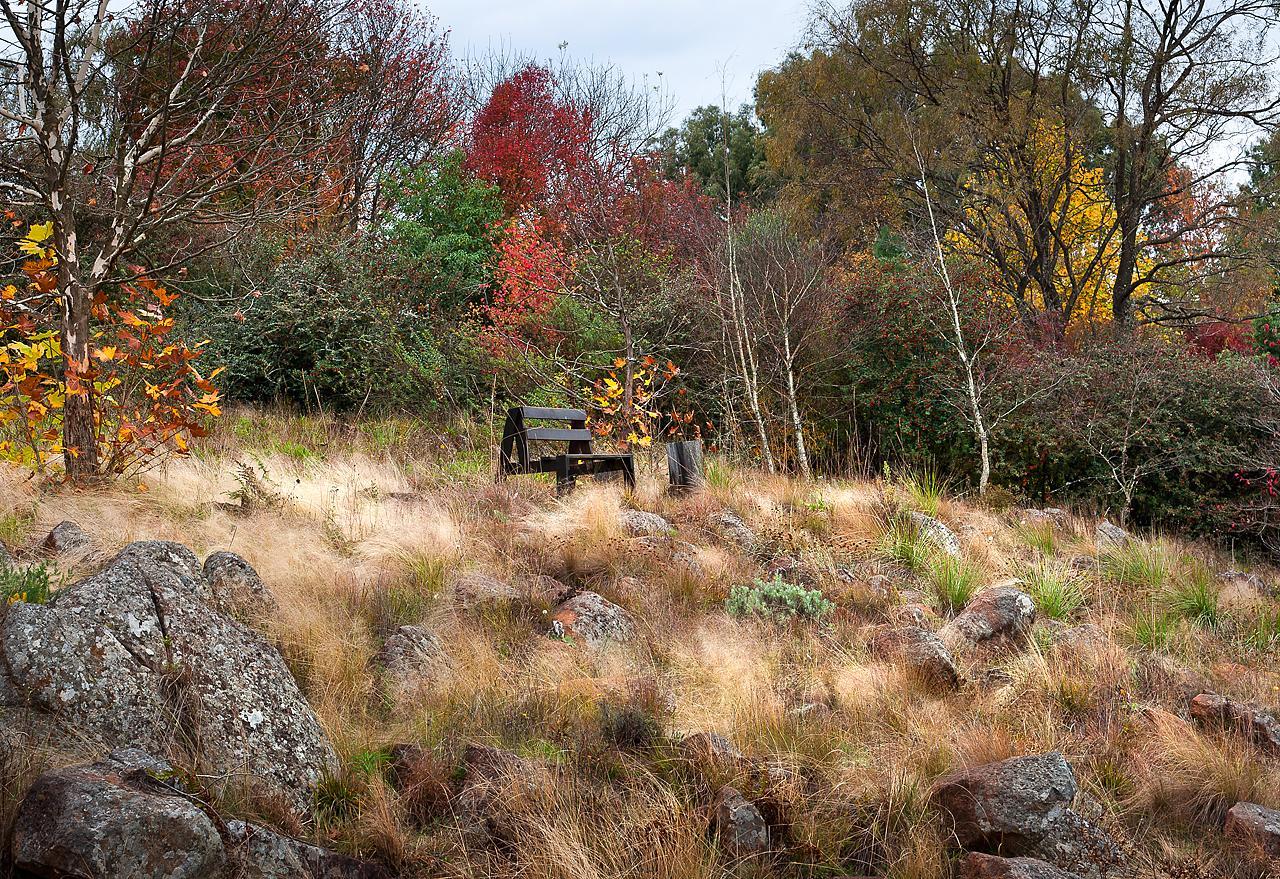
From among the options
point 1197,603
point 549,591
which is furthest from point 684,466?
point 1197,603

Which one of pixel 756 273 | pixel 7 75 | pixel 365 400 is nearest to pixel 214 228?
pixel 365 400

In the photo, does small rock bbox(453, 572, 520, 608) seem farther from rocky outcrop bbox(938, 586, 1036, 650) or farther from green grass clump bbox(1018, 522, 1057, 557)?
green grass clump bbox(1018, 522, 1057, 557)

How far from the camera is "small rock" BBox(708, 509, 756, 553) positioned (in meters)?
6.36

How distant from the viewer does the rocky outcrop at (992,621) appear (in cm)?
498

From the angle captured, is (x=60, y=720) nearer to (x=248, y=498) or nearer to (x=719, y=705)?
(x=719, y=705)

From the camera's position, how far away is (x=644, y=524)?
20.6 ft

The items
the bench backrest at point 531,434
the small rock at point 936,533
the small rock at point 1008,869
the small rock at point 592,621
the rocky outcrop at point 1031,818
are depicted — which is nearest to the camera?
the small rock at point 1008,869

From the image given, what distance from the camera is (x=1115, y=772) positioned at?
12.4 ft

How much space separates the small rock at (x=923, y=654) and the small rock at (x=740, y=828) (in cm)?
153

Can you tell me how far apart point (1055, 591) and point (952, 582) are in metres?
0.62

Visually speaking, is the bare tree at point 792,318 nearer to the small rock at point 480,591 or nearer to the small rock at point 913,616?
the small rock at point 913,616

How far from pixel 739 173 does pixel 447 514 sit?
23.6m

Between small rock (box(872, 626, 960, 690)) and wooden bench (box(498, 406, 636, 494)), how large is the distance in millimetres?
2960

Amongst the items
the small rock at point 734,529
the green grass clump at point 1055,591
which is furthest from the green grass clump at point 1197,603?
the small rock at point 734,529
